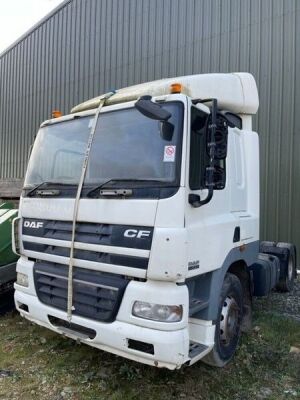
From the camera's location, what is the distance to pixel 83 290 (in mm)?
3303

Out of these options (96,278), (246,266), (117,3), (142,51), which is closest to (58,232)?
(96,278)

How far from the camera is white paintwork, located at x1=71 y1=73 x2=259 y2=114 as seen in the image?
374 cm

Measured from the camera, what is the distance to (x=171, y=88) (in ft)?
10.8

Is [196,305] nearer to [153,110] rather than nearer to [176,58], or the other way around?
[153,110]

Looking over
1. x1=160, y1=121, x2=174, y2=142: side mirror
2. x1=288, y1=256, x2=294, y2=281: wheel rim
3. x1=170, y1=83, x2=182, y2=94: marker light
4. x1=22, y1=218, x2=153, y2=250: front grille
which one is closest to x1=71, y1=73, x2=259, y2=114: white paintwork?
x1=170, y1=83, x2=182, y2=94: marker light

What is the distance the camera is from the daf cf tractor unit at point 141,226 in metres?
2.97

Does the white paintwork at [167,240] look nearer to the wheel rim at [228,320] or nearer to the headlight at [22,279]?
the headlight at [22,279]

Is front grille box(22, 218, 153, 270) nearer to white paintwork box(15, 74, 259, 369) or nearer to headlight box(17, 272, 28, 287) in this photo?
white paintwork box(15, 74, 259, 369)

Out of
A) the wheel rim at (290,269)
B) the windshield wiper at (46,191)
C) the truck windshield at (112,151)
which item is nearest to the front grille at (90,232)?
the windshield wiper at (46,191)

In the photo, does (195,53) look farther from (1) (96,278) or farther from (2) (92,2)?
(1) (96,278)

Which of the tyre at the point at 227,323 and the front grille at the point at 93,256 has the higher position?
the front grille at the point at 93,256

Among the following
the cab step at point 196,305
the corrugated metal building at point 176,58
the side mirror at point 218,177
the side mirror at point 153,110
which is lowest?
the cab step at point 196,305

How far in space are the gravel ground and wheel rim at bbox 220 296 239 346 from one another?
1.75 meters

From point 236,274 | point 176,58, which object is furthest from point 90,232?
point 176,58
